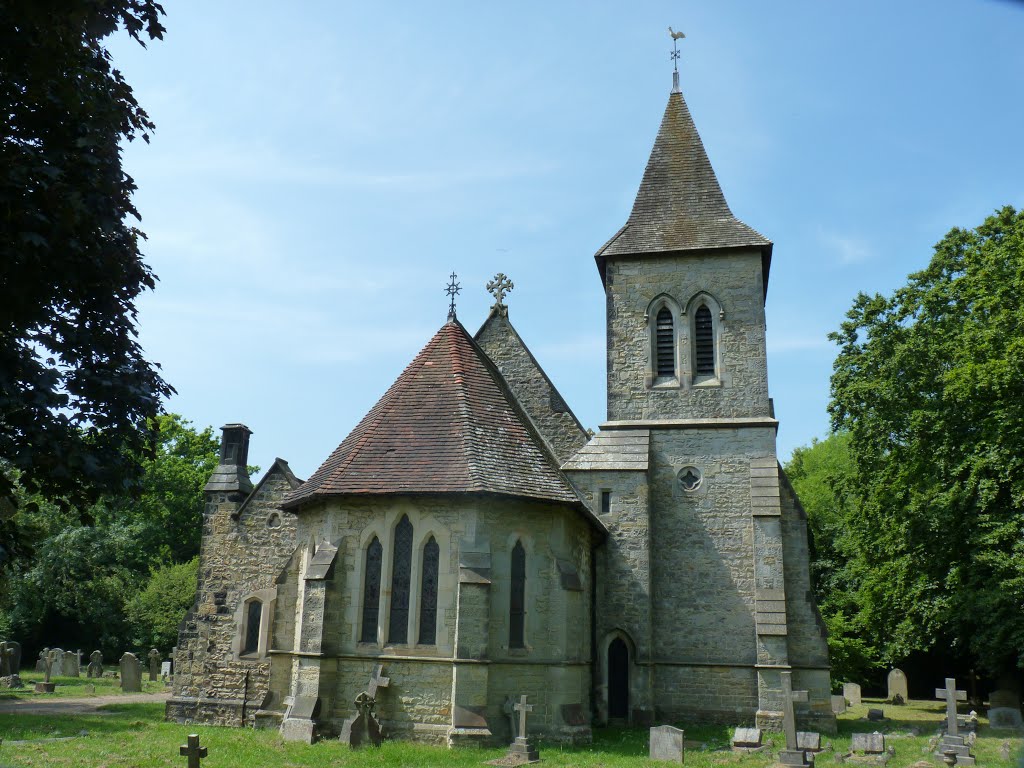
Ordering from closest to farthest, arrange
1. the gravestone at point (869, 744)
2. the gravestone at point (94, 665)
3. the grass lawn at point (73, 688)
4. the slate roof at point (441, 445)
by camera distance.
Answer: the gravestone at point (869, 744)
the slate roof at point (441, 445)
the grass lawn at point (73, 688)
the gravestone at point (94, 665)

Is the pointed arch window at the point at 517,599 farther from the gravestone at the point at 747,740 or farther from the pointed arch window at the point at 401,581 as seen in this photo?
the gravestone at the point at 747,740

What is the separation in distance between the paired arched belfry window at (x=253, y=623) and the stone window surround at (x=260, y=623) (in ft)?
0.16

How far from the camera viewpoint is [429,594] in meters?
15.8

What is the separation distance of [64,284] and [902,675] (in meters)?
31.1

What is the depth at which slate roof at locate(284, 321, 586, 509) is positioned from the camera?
1606 cm

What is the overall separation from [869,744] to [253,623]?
13.7m

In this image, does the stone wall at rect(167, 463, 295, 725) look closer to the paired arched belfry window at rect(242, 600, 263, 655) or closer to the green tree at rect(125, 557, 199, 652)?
the paired arched belfry window at rect(242, 600, 263, 655)

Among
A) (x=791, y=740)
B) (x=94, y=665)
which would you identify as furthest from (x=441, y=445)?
(x=94, y=665)

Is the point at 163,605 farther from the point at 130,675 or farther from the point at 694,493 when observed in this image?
the point at 694,493

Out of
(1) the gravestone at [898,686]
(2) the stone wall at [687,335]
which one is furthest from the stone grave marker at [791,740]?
(1) the gravestone at [898,686]

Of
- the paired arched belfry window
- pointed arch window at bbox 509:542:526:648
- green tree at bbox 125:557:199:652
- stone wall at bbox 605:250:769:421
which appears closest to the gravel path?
the paired arched belfry window

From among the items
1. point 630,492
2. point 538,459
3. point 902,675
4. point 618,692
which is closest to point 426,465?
point 538,459

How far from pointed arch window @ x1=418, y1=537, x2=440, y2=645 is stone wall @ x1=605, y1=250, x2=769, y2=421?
7.02 meters

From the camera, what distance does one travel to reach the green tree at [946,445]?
20156 mm
